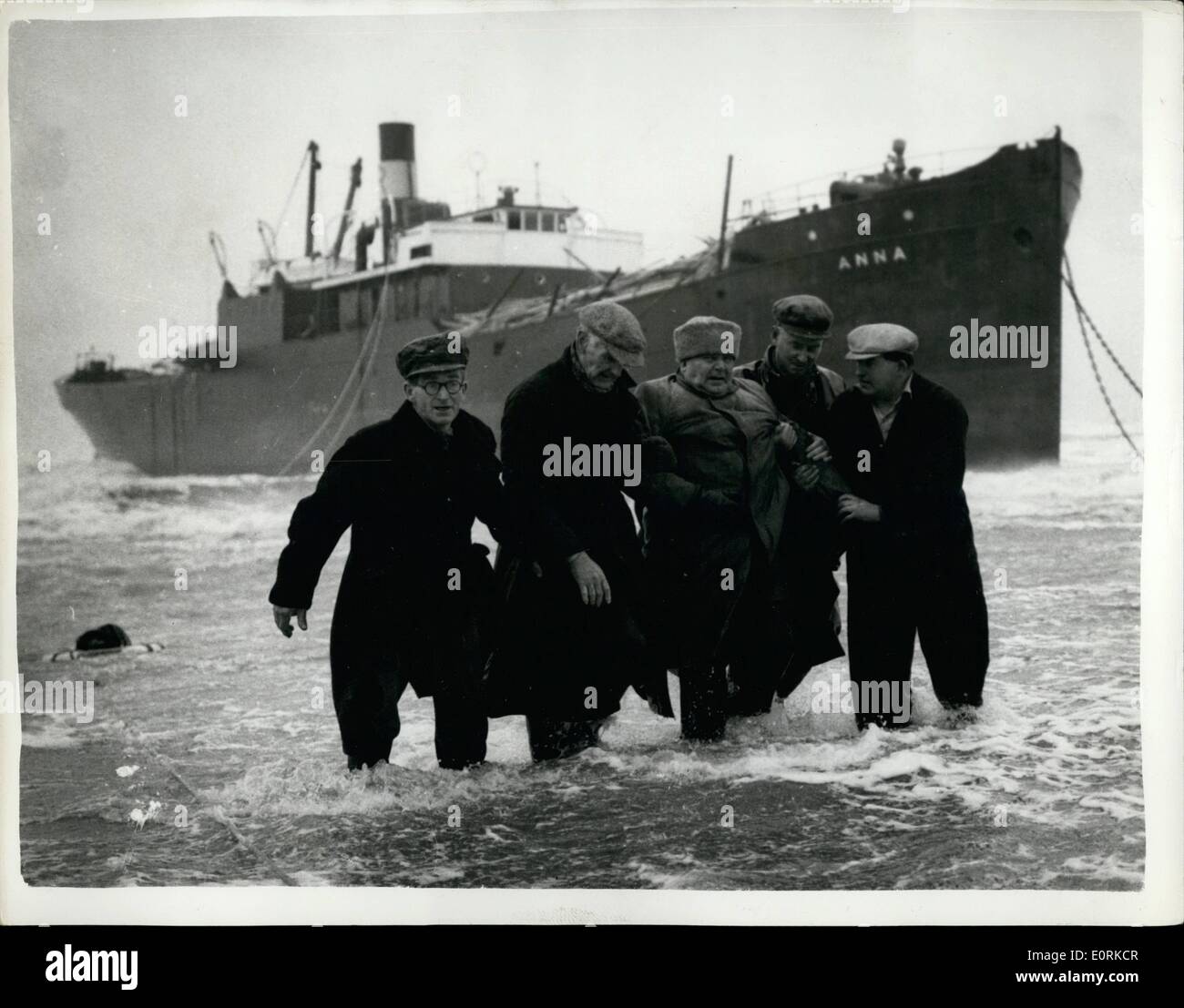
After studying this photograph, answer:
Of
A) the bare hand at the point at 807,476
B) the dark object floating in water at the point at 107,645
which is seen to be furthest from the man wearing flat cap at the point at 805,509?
the dark object floating in water at the point at 107,645

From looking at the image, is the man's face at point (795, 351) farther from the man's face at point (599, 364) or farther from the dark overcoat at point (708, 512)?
the man's face at point (599, 364)

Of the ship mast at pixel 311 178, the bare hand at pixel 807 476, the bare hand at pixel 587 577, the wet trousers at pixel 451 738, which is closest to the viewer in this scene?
the bare hand at pixel 587 577

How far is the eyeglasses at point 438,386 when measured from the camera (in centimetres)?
487

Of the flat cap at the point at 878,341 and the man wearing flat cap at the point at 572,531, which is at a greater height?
the flat cap at the point at 878,341

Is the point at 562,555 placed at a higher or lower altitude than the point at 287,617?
higher

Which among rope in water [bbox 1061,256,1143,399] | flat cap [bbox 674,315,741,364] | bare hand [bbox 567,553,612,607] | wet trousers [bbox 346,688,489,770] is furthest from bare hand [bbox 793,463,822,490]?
wet trousers [bbox 346,688,489,770]

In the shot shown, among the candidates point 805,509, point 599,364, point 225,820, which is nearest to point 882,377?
point 805,509

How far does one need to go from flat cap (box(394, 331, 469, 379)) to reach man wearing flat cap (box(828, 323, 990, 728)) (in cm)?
155

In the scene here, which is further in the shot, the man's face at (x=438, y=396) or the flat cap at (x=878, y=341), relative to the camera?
the flat cap at (x=878, y=341)

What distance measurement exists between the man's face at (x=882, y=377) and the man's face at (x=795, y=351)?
0.19 metres

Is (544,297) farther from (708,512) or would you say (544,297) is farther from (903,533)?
(903,533)

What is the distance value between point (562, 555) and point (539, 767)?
89 centimetres

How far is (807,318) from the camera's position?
5.04m

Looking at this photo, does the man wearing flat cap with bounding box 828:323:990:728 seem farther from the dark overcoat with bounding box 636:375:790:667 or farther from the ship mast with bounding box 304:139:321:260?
the ship mast with bounding box 304:139:321:260
